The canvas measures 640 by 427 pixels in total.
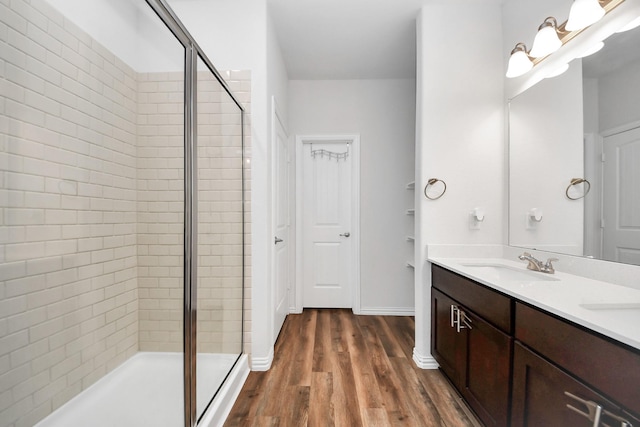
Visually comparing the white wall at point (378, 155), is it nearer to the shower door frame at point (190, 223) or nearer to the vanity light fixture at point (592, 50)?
the vanity light fixture at point (592, 50)

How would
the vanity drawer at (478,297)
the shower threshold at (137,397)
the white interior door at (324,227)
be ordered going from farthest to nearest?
the white interior door at (324,227) → the vanity drawer at (478,297) → the shower threshold at (137,397)

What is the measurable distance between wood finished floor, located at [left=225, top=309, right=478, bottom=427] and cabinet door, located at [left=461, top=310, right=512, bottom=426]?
19 centimetres

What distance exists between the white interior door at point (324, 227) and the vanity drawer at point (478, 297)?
1.48 metres

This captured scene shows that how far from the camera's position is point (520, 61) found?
1807mm

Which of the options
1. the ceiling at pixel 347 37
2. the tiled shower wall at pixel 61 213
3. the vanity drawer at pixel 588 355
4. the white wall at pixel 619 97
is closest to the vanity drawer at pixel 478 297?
the vanity drawer at pixel 588 355

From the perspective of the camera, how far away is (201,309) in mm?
1486

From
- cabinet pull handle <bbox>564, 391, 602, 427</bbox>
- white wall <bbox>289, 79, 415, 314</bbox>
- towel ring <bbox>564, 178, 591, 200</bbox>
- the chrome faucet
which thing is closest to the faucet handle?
the chrome faucet

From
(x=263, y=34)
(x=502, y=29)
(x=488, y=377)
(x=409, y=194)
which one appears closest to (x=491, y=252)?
(x=488, y=377)

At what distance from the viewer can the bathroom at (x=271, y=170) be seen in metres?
0.94

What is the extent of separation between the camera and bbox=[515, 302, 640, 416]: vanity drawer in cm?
73

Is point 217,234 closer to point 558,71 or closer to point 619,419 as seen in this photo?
point 619,419

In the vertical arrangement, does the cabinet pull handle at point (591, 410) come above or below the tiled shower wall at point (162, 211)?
below

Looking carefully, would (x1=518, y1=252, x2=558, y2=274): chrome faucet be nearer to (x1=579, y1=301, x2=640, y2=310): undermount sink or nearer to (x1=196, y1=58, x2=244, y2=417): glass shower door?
(x1=579, y1=301, x2=640, y2=310): undermount sink

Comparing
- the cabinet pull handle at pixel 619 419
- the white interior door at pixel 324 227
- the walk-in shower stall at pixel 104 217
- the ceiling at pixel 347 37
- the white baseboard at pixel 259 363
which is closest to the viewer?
the cabinet pull handle at pixel 619 419
